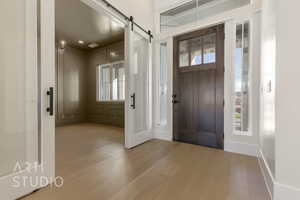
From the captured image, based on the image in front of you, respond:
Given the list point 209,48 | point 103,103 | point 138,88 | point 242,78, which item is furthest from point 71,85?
point 242,78

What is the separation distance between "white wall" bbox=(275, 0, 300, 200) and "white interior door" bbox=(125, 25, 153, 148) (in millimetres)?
2188

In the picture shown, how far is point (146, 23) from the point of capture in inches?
136

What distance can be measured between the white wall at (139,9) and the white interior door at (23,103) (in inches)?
52.9

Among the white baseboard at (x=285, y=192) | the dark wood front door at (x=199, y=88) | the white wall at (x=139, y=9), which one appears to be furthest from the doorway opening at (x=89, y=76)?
the white baseboard at (x=285, y=192)

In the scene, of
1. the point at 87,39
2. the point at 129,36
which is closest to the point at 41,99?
the point at 129,36

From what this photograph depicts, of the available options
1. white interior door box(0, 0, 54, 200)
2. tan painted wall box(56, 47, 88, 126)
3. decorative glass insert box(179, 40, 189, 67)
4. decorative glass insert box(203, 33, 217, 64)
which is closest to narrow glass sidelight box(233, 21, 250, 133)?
decorative glass insert box(203, 33, 217, 64)

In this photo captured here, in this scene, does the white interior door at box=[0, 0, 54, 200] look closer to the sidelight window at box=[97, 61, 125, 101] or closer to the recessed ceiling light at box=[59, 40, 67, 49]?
the sidelight window at box=[97, 61, 125, 101]

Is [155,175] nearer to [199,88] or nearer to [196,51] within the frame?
[199,88]

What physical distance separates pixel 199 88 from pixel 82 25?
145 inches

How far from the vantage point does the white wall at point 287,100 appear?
4.29 ft

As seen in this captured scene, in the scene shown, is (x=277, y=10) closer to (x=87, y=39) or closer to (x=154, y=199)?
(x=154, y=199)

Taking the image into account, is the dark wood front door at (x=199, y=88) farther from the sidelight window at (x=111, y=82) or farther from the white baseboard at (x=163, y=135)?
the sidelight window at (x=111, y=82)

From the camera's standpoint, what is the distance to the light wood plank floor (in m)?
1.52

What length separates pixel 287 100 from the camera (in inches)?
52.9
